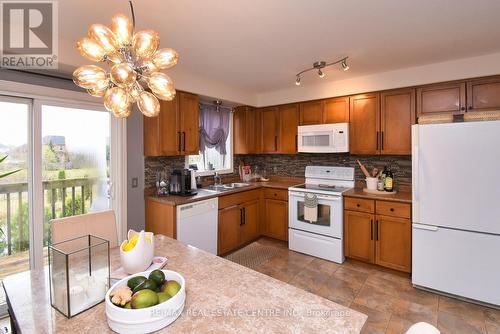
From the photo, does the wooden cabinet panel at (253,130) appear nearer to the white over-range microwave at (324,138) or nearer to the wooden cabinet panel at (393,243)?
the white over-range microwave at (324,138)

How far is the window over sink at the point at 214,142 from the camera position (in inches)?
149

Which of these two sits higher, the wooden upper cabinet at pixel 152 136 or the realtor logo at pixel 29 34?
the realtor logo at pixel 29 34

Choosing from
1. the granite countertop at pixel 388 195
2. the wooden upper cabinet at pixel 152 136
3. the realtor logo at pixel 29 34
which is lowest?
the granite countertop at pixel 388 195

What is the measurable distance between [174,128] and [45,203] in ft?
4.73

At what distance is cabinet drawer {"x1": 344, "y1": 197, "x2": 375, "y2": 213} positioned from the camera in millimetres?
2900

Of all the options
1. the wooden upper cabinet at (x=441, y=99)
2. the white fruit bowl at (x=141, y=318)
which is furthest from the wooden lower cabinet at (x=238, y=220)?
the wooden upper cabinet at (x=441, y=99)

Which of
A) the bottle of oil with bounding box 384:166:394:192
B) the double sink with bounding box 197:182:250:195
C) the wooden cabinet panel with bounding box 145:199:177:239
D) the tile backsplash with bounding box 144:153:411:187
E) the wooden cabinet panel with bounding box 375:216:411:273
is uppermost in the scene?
the tile backsplash with bounding box 144:153:411:187

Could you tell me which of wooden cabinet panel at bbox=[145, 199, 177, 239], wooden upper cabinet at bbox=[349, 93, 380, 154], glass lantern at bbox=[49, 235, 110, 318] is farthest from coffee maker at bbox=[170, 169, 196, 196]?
wooden upper cabinet at bbox=[349, 93, 380, 154]

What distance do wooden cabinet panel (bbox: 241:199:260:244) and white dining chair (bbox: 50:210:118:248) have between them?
196 cm

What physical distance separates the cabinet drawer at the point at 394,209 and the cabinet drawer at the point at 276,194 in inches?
48.9

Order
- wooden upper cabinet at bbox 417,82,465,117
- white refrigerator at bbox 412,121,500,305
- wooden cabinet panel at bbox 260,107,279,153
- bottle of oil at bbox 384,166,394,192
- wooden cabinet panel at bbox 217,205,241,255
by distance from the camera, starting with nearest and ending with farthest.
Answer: white refrigerator at bbox 412,121,500,305 < wooden upper cabinet at bbox 417,82,465,117 < bottle of oil at bbox 384,166,394,192 < wooden cabinet panel at bbox 217,205,241,255 < wooden cabinet panel at bbox 260,107,279,153

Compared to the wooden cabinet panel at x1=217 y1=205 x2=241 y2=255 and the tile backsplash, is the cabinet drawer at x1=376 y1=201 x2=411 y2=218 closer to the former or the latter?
the tile backsplash

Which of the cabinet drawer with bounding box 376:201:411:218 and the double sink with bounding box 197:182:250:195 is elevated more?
the double sink with bounding box 197:182:250:195

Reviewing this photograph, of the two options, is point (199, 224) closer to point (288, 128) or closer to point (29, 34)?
point (288, 128)
